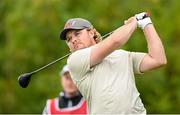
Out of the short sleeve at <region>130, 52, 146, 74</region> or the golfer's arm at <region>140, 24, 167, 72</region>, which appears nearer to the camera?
the golfer's arm at <region>140, 24, 167, 72</region>

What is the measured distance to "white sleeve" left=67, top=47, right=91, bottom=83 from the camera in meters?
6.86

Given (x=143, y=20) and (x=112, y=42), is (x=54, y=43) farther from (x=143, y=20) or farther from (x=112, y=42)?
(x=112, y=42)

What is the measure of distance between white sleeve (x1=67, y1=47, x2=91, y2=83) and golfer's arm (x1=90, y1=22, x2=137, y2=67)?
7 centimetres

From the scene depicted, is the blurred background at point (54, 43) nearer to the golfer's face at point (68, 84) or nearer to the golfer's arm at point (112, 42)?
the golfer's face at point (68, 84)

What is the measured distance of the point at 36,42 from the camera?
1602 centimetres

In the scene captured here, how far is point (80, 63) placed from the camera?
6.90m

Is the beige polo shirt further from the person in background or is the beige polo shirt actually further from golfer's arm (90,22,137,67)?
the person in background

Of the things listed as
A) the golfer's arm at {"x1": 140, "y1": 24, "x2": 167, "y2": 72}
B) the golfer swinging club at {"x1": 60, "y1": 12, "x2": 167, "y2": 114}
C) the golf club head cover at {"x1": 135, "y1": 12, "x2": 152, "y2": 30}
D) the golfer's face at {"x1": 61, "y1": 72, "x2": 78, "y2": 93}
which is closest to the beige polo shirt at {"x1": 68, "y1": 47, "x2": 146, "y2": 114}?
the golfer swinging club at {"x1": 60, "y1": 12, "x2": 167, "y2": 114}

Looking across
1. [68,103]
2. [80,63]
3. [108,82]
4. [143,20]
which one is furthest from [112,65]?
[68,103]

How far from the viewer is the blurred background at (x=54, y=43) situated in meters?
15.1

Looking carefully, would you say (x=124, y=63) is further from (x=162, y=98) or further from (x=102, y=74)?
(x=162, y=98)

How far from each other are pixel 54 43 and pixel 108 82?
9.28 metres

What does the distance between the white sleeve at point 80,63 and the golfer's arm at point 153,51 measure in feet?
1.49

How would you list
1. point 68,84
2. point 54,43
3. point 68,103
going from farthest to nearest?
point 54,43 → point 68,103 → point 68,84
